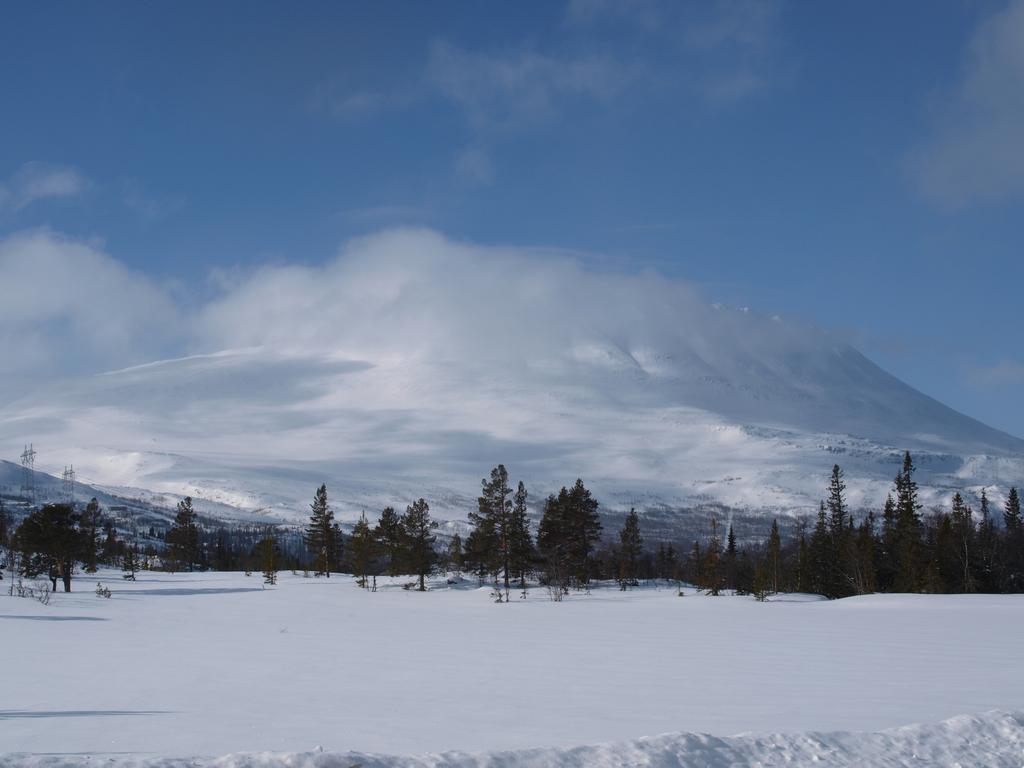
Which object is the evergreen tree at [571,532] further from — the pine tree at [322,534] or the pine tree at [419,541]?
the pine tree at [322,534]

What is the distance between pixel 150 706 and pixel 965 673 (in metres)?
15.6

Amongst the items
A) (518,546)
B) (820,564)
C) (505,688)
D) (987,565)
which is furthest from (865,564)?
(505,688)

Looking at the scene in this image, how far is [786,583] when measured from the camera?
85250 mm

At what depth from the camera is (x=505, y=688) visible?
1652cm

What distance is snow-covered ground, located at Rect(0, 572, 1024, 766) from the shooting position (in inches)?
417

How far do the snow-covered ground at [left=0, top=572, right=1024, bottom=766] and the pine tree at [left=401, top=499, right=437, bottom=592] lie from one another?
27518 millimetres

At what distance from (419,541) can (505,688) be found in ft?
157

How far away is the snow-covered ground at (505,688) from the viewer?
34.8ft

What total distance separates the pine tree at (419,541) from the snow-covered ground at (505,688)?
27518 millimetres

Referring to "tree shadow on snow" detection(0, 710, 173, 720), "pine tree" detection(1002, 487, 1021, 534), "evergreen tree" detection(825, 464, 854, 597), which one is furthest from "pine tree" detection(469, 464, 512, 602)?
"tree shadow on snow" detection(0, 710, 173, 720)

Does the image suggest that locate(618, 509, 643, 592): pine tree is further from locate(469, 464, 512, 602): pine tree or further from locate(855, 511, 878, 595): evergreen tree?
locate(855, 511, 878, 595): evergreen tree

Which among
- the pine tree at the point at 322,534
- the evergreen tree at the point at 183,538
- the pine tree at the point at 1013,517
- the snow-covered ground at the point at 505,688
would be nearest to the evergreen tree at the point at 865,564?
the pine tree at the point at 1013,517

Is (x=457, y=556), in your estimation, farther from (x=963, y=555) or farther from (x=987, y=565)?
(x=987, y=565)

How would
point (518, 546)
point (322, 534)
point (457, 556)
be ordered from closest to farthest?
point (518, 546) → point (457, 556) → point (322, 534)
